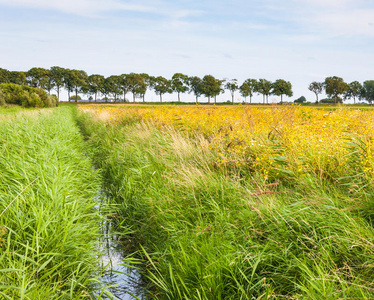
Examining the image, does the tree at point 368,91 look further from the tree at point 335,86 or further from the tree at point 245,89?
the tree at point 245,89

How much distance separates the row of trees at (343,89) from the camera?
3152 inches

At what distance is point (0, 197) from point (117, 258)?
158 cm

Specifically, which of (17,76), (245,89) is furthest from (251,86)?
(17,76)

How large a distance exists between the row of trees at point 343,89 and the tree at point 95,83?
6725 cm

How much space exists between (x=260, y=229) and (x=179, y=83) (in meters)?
91.3

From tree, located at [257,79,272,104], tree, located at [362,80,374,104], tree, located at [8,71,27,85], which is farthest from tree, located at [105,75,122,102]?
tree, located at [362,80,374,104]

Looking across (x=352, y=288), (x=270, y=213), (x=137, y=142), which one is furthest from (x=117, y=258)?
(x=137, y=142)

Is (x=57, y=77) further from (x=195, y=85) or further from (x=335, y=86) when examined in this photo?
(x=335, y=86)

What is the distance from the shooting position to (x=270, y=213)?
2.82 metres

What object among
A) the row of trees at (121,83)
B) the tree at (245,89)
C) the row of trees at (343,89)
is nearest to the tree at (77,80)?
the row of trees at (121,83)

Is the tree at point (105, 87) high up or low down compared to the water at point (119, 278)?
up

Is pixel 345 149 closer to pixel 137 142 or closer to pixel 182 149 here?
pixel 182 149

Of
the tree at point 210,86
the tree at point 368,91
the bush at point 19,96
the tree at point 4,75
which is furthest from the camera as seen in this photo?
the tree at point 368,91

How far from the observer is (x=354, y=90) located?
305ft
